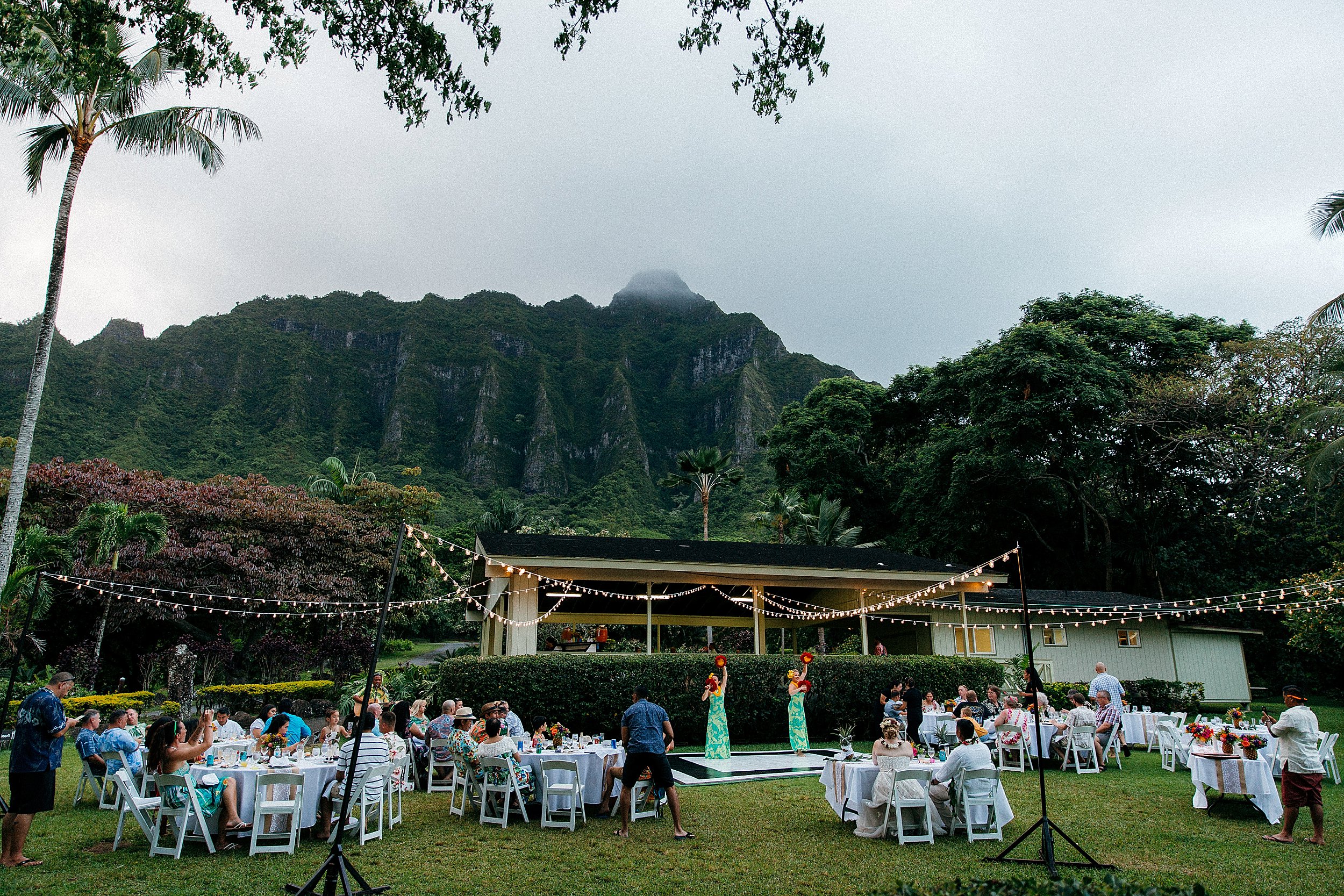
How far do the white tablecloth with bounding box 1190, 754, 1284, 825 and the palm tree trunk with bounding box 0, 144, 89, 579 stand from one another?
53.7 ft

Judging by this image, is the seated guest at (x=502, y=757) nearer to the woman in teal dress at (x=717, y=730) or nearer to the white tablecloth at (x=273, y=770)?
the white tablecloth at (x=273, y=770)

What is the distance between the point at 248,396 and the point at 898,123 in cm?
8378

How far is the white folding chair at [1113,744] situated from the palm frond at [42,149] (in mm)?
19802

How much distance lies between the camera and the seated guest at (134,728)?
8195 millimetres

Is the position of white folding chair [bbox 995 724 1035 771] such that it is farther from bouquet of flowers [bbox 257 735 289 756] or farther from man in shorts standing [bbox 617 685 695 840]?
bouquet of flowers [bbox 257 735 289 756]

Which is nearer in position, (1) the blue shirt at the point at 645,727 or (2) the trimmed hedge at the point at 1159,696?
(1) the blue shirt at the point at 645,727

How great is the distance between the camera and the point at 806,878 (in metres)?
5.72

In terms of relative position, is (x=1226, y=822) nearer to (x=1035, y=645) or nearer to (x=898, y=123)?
(x=898, y=123)

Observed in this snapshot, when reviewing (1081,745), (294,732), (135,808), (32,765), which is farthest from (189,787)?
(1081,745)

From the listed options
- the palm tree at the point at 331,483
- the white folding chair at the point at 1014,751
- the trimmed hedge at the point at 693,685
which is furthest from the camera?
the palm tree at the point at 331,483

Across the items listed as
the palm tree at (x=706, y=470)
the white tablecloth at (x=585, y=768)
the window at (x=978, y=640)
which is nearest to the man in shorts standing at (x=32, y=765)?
the white tablecloth at (x=585, y=768)

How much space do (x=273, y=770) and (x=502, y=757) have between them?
2087mm

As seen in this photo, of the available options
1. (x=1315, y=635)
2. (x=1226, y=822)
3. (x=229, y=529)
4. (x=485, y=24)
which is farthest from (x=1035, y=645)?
(x=229, y=529)

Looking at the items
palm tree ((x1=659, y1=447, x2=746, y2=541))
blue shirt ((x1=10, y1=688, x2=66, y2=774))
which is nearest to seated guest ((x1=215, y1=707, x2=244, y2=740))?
blue shirt ((x1=10, y1=688, x2=66, y2=774))
